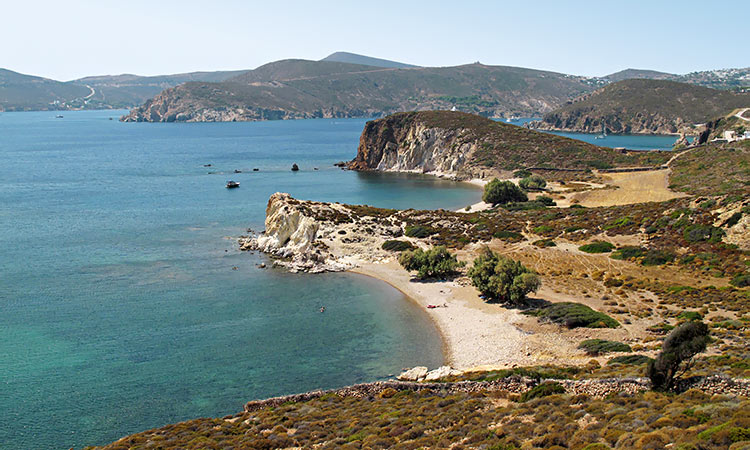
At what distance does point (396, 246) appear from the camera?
61.4m

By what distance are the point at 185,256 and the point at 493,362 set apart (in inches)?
1550

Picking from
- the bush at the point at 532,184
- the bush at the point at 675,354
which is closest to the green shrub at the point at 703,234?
the bush at the point at 675,354

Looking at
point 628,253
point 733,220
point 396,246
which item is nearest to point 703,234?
point 733,220

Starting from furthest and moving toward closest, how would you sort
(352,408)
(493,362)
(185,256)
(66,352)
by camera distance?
(185,256)
(66,352)
(493,362)
(352,408)

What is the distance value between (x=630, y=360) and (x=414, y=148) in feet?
358

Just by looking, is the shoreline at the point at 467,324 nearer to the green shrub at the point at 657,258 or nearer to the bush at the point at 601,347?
the bush at the point at 601,347

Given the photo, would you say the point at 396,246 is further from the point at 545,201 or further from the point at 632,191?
the point at 632,191

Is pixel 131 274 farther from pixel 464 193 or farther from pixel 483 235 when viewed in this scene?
pixel 464 193

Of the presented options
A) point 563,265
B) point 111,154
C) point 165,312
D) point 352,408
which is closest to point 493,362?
point 352,408

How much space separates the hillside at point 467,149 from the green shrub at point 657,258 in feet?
216

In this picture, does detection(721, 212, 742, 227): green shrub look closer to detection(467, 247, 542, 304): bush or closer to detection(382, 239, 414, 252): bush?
detection(467, 247, 542, 304): bush

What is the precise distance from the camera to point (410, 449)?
64.3 ft

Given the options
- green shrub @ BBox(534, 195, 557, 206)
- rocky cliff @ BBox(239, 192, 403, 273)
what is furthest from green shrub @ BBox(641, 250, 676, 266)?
green shrub @ BBox(534, 195, 557, 206)

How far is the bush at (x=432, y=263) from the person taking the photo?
52.0 m
